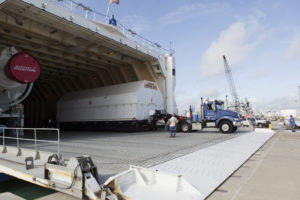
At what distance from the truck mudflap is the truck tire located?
1232 cm

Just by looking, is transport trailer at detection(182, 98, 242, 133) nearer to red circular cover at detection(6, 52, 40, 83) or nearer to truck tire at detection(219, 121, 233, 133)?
truck tire at detection(219, 121, 233, 133)

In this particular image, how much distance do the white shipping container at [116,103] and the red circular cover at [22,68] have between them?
6.51 metres

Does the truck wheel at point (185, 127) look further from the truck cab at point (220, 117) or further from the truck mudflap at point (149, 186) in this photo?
the truck mudflap at point (149, 186)

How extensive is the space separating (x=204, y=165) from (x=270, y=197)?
1.99 meters

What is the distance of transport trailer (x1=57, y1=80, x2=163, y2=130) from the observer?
54.7ft

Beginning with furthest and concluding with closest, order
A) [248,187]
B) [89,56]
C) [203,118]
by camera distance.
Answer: [89,56]
[203,118]
[248,187]

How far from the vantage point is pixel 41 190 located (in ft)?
14.4

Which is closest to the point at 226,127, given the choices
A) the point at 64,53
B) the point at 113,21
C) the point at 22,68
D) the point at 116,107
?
the point at 116,107

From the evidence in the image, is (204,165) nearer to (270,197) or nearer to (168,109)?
(270,197)

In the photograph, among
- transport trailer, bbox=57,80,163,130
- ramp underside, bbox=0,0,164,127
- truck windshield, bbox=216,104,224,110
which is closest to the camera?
ramp underside, bbox=0,0,164,127

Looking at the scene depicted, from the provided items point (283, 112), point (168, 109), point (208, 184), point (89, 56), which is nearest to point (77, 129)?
point (89, 56)

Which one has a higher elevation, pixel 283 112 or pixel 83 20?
pixel 83 20

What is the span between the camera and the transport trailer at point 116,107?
54.7ft

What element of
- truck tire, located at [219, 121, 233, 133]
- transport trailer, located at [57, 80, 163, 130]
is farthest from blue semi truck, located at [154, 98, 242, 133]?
transport trailer, located at [57, 80, 163, 130]
